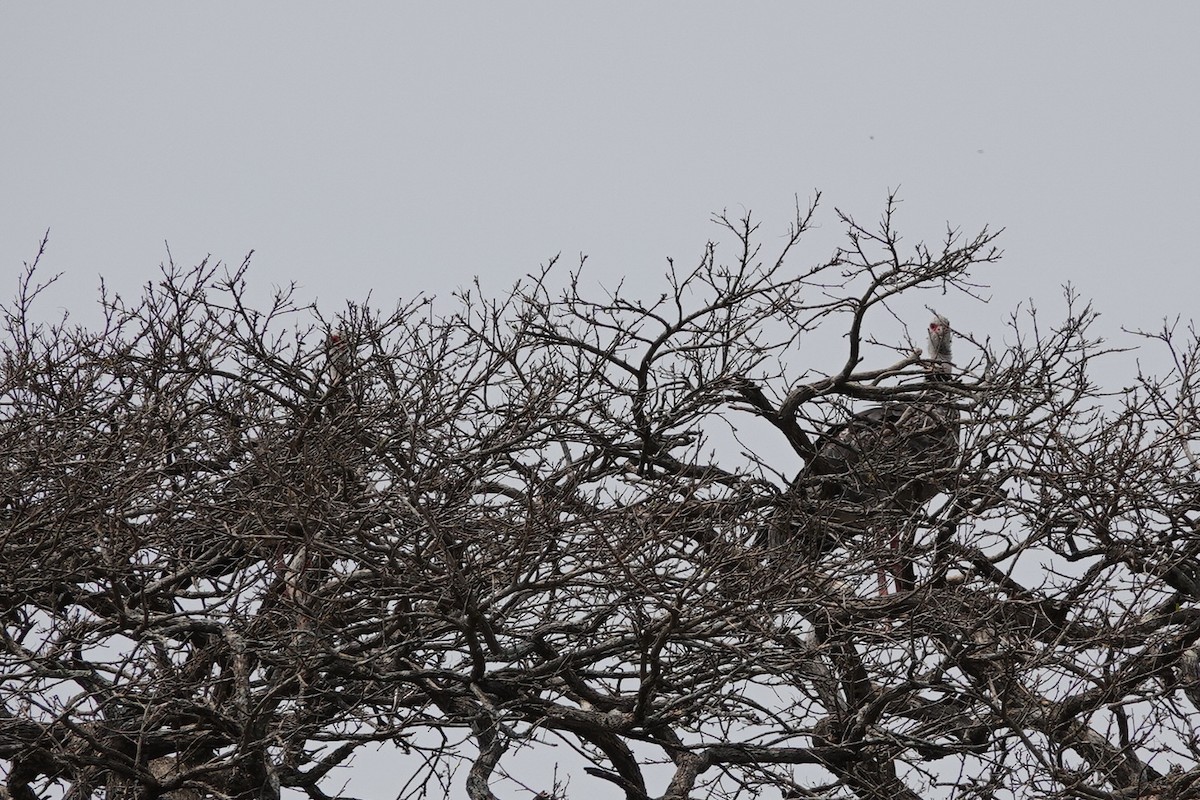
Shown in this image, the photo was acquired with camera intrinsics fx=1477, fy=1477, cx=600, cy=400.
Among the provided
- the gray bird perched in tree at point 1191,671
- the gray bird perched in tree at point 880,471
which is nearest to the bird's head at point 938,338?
the gray bird perched in tree at point 880,471

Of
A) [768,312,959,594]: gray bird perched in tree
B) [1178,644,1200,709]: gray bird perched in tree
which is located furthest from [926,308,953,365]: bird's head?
[1178,644,1200,709]: gray bird perched in tree

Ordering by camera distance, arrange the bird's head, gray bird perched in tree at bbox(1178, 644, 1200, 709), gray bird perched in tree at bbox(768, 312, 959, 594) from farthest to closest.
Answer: the bird's head, gray bird perched in tree at bbox(768, 312, 959, 594), gray bird perched in tree at bbox(1178, 644, 1200, 709)

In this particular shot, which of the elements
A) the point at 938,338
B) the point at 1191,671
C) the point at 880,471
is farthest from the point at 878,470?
the point at 938,338

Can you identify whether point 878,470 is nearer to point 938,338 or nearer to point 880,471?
point 880,471

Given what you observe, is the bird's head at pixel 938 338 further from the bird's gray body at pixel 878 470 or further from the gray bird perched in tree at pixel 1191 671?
the gray bird perched in tree at pixel 1191 671

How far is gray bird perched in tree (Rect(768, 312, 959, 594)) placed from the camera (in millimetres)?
8656

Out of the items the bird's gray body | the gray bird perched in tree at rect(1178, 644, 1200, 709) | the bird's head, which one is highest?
the bird's head

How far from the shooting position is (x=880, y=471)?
9.11 metres

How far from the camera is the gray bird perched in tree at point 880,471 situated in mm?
8656

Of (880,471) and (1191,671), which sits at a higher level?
(880,471)

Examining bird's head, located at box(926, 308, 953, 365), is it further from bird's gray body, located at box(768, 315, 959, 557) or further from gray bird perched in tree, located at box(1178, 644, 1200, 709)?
gray bird perched in tree, located at box(1178, 644, 1200, 709)

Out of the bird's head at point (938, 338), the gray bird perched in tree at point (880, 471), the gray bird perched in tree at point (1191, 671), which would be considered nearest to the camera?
the gray bird perched in tree at point (1191, 671)

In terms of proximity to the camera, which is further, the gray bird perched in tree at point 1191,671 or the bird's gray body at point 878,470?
the bird's gray body at point 878,470

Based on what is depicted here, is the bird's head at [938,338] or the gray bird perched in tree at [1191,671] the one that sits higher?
the bird's head at [938,338]
